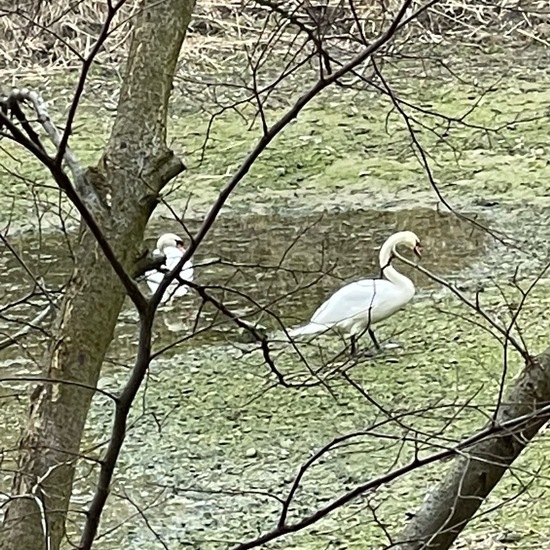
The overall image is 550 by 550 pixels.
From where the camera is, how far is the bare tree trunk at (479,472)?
1.82 metres

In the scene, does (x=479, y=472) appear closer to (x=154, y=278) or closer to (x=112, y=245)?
(x=112, y=245)

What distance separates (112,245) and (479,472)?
2.51 feet

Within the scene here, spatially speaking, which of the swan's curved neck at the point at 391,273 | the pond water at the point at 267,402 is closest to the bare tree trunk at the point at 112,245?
the pond water at the point at 267,402

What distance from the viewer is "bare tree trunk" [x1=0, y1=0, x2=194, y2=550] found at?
2.14 meters

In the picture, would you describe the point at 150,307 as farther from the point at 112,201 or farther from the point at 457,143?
the point at 457,143

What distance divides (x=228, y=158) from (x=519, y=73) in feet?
6.44

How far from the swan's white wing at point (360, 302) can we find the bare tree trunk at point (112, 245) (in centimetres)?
180

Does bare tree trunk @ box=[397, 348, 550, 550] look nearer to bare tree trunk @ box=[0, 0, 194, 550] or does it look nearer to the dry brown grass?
bare tree trunk @ box=[0, 0, 194, 550]

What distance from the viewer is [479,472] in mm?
1848

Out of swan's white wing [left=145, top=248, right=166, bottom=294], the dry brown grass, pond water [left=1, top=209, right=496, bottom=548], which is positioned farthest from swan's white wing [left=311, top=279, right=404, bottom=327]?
the dry brown grass

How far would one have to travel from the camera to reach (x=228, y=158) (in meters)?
6.25

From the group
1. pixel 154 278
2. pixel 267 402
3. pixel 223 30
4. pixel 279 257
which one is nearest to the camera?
pixel 267 402

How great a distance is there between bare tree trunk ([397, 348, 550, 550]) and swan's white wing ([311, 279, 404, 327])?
210cm

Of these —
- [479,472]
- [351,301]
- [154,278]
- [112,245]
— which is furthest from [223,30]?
[479,472]
